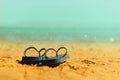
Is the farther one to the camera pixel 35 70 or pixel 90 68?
pixel 90 68

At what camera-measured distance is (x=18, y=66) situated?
1265cm

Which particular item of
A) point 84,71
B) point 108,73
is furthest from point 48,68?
point 108,73

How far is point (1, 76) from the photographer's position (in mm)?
11352

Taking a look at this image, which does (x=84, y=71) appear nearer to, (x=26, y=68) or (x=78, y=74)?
(x=78, y=74)

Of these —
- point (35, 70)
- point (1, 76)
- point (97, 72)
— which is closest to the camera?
point (1, 76)

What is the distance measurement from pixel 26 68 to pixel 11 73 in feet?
3.02

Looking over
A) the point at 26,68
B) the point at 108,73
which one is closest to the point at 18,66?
the point at 26,68

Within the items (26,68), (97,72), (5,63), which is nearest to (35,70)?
(26,68)

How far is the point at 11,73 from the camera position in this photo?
11.6 meters

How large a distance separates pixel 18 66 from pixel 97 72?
2.62m

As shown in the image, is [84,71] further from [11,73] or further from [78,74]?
[11,73]

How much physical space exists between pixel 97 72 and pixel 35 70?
2184mm

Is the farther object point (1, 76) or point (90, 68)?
point (90, 68)

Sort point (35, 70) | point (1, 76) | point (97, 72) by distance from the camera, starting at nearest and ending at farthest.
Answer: point (1, 76) < point (35, 70) < point (97, 72)
